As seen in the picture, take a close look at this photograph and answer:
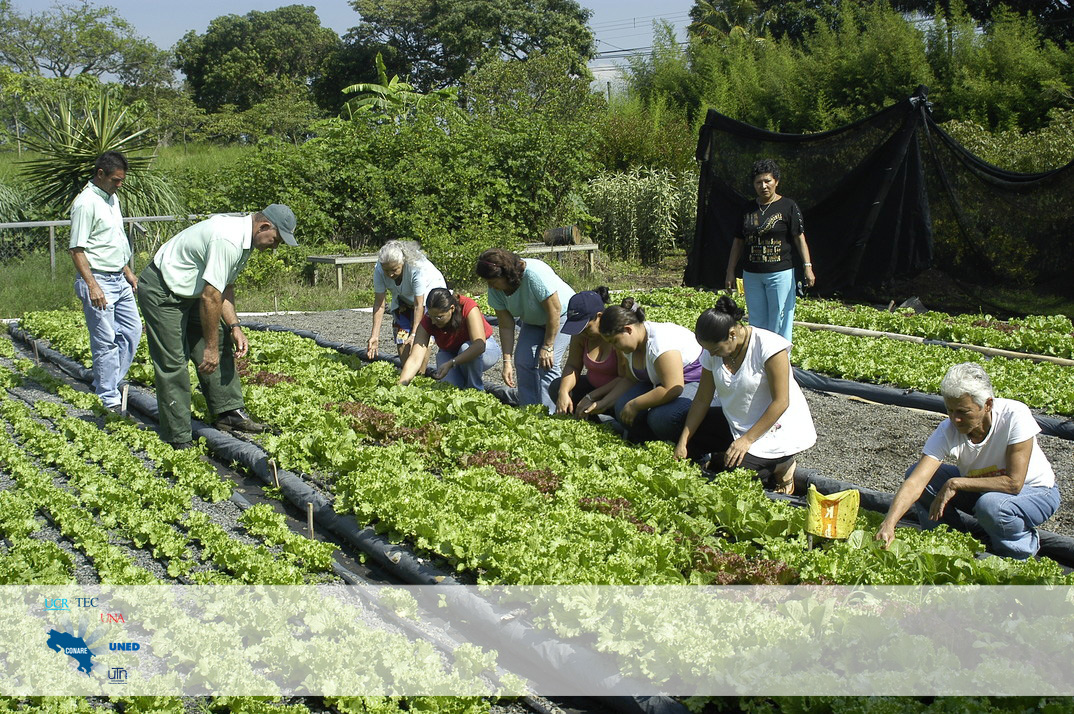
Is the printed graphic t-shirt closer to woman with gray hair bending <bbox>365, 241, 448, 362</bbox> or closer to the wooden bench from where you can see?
woman with gray hair bending <bbox>365, 241, 448, 362</bbox>

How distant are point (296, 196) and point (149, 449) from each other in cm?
999

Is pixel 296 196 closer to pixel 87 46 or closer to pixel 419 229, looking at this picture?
pixel 419 229

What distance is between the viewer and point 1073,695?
288 cm

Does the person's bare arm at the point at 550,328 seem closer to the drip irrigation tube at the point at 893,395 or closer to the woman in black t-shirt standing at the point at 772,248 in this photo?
the woman in black t-shirt standing at the point at 772,248

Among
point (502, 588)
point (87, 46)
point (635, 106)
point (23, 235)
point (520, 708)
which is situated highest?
point (87, 46)

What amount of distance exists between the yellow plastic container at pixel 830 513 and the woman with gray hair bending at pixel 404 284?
4165mm

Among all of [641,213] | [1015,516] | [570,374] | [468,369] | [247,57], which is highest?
[247,57]

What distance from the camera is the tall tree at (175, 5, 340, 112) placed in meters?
44.7

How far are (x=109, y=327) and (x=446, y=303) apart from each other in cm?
281

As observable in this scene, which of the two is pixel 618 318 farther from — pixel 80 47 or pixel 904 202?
pixel 80 47

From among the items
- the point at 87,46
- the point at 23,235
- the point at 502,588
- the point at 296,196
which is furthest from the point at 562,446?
the point at 87,46

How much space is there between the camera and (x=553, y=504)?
4750 millimetres

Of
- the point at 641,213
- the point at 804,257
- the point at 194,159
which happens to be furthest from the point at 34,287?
the point at 194,159

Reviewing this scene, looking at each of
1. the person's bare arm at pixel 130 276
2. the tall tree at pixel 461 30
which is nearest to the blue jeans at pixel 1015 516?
the person's bare arm at pixel 130 276
